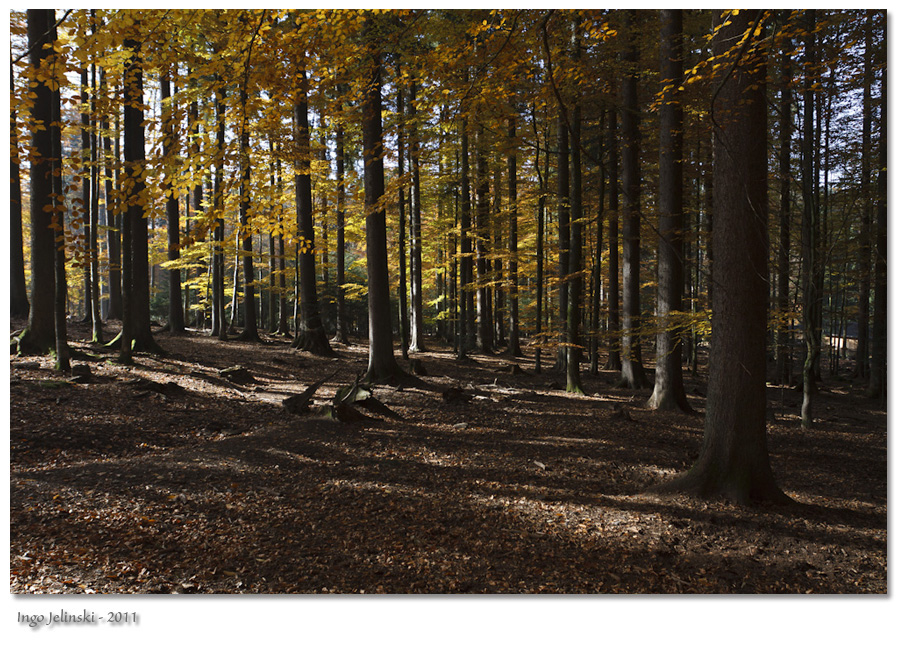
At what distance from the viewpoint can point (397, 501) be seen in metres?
4.59

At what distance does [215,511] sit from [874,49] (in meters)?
10.9

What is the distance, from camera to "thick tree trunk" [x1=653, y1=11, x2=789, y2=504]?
449cm

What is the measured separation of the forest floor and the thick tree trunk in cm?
34

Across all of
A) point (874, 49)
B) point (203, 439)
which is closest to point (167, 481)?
point (203, 439)

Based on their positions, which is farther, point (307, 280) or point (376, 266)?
point (307, 280)

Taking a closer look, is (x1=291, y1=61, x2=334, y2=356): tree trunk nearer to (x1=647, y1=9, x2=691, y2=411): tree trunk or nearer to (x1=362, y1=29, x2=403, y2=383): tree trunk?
(x1=362, y1=29, x2=403, y2=383): tree trunk

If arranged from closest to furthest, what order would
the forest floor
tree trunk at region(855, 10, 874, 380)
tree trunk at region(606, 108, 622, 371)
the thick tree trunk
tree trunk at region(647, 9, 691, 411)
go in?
the forest floor < the thick tree trunk < tree trunk at region(647, 9, 691, 411) < tree trunk at region(855, 10, 874, 380) < tree trunk at region(606, 108, 622, 371)

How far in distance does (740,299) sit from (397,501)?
372 cm

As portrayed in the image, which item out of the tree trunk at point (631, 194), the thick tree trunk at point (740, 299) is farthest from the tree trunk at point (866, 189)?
the thick tree trunk at point (740, 299)

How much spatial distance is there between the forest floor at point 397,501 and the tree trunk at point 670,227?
0.77 m

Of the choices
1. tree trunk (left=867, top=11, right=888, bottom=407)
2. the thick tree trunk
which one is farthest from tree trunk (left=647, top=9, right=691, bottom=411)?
tree trunk (left=867, top=11, right=888, bottom=407)

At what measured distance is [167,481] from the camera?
4.61 m

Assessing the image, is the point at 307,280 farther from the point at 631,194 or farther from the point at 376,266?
the point at 631,194

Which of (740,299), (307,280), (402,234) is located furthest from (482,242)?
(740,299)
